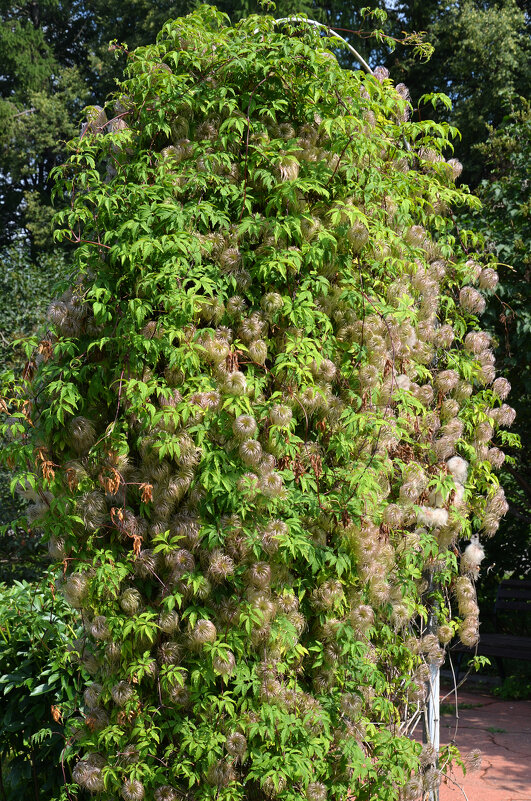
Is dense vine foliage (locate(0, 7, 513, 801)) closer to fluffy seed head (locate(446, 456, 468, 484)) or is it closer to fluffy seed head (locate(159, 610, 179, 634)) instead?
fluffy seed head (locate(159, 610, 179, 634))

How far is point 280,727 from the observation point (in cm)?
291

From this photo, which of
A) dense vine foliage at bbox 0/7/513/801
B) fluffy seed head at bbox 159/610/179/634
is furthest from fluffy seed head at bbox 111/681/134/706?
fluffy seed head at bbox 159/610/179/634

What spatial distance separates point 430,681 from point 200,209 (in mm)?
2473

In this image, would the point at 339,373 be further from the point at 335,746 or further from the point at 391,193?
the point at 335,746

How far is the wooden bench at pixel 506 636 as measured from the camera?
7.70 m

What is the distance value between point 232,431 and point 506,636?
6084 mm

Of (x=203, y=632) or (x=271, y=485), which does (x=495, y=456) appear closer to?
(x=271, y=485)

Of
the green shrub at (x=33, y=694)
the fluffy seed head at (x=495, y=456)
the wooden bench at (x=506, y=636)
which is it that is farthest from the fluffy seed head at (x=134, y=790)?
the wooden bench at (x=506, y=636)

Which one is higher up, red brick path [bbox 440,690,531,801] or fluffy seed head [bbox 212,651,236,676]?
fluffy seed head [bbox 212,651,236,676]

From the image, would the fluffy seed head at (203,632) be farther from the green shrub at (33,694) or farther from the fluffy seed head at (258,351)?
the green shrub at (33,694)

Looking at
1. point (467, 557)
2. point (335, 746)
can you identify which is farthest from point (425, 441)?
point (335, 746)

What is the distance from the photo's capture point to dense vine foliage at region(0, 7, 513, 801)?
2.91m

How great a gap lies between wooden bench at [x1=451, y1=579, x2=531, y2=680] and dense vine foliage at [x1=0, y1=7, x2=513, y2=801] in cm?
450

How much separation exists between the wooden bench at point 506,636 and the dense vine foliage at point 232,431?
4500 millimetres
